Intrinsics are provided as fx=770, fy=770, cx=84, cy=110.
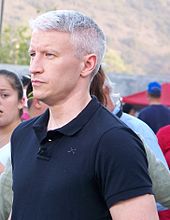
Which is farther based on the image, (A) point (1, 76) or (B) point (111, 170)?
(A) point (1, 76)

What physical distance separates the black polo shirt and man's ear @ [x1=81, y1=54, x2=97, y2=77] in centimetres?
13

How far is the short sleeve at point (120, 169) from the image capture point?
266 centimetres

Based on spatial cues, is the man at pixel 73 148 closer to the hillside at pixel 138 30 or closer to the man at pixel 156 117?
the man at pixel 156 117

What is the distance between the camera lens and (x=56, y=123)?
2.94 meters

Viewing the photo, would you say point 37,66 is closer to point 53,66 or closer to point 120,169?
point 53,66

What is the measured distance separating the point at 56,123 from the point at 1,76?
2123mm

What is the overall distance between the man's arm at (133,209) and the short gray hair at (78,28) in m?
0.58

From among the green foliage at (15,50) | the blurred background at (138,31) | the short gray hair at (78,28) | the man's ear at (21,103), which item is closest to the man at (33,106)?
the man's ear at (21,103)

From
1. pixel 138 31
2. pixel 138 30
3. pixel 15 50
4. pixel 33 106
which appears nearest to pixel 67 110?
pixel 33 106

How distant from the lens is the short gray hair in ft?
9.38

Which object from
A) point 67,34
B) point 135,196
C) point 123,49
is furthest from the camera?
point 123,49

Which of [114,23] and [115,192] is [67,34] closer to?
[115,192]

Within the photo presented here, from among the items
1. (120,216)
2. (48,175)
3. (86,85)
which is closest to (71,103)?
(86,85)

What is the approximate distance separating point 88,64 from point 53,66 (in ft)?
0.50
